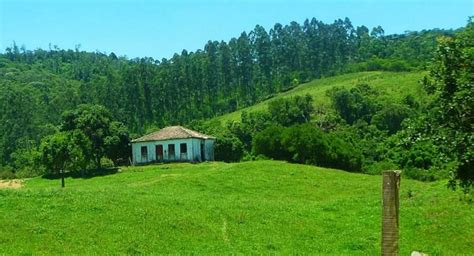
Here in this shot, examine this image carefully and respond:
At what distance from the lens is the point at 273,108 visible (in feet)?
311

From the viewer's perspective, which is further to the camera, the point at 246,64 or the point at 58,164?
the point at 246,64

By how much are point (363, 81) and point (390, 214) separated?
119163mm

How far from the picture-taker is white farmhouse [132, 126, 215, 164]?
7050cm

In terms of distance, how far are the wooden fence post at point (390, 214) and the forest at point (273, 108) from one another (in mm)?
6632

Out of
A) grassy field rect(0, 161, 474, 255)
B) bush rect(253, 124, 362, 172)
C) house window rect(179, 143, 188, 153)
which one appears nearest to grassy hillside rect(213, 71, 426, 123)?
bush rect(253, 124, 362, 172)

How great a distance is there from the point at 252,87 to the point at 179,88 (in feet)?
65.3

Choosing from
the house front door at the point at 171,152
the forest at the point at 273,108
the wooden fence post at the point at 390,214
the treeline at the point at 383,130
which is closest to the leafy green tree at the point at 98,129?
the forest at the point at 273,108

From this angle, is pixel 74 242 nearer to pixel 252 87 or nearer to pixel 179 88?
pixel 179 88

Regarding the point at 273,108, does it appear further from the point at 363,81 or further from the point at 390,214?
the point at 390,214

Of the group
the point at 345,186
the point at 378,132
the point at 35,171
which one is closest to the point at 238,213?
the point at 345,186

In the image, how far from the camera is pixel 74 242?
810 inches

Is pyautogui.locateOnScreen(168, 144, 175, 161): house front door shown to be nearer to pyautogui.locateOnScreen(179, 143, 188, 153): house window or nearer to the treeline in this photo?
pyautogui.locateOnScreen(179, 143, 188, 153): house window

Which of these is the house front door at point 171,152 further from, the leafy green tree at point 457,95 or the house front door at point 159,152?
the leafy green tree at point 457,95

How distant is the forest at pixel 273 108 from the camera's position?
1473cm
